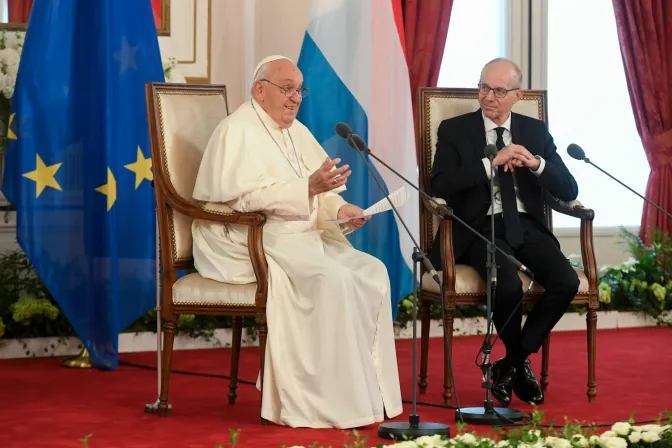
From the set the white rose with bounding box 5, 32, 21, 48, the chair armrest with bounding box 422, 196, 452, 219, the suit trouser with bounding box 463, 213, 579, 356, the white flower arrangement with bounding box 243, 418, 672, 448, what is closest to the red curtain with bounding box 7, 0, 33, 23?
the white rose with bounding box 5, 32, 21, 48

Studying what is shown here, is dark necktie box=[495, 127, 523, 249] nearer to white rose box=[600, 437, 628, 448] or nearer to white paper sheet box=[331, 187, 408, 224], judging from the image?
white paper sheet box=[331, 187, 408, 224]

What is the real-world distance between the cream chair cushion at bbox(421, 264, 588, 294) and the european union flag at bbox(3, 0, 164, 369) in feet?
5.15

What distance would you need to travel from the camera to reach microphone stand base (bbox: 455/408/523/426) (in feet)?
14.4

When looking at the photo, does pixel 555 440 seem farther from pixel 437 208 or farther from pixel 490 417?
pixel 437 208

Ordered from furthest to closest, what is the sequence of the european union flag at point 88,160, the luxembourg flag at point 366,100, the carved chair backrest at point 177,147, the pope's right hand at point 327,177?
the luxembourg flag at point 366,100, the european union flag at point 88,160, the carved chair backrest at point 177,147, the pope's right hand at point 327,177

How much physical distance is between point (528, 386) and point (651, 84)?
394 centimetres

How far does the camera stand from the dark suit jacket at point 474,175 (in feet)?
16.5

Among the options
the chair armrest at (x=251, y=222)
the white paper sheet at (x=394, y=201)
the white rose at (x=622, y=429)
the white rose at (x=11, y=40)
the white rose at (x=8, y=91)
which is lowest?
the white rose at (x=622, y=429)

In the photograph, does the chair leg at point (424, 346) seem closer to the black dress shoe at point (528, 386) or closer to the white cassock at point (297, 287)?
the black dress shoe at point (528, 386)

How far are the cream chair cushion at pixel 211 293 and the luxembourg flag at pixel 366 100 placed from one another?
5.97 ft

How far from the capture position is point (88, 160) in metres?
5.62

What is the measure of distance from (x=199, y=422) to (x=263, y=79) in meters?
1.43


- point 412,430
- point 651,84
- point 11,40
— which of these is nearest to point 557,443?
point 412,430

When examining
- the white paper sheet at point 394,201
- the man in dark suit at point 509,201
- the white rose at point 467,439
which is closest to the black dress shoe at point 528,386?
the man in dark suit at point 509,201
